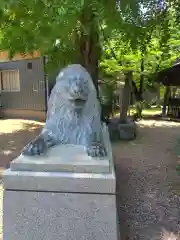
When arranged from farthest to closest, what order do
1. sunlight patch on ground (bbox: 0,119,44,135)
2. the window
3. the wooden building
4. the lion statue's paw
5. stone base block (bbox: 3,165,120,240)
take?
the window → the wooden building → sunlight patch on ground (bbox: 0,119,44,135) → the lion statue's paw → stone base block (bbox: 3,165,120,240)

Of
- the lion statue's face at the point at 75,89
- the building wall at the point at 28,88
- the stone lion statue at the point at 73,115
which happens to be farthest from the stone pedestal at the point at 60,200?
the building wall at the point at 28,88

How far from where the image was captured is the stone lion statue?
3.23 metres

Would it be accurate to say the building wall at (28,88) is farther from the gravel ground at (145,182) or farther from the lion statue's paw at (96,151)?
the lion statue's paw at (96,151)

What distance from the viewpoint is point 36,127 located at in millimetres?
11797

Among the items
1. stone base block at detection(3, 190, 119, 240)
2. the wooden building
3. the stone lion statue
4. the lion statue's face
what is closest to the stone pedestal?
stone base block at detection(3, 190, 119, 240)

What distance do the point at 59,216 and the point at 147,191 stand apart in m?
2.40

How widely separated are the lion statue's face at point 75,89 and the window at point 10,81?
12.5 metres

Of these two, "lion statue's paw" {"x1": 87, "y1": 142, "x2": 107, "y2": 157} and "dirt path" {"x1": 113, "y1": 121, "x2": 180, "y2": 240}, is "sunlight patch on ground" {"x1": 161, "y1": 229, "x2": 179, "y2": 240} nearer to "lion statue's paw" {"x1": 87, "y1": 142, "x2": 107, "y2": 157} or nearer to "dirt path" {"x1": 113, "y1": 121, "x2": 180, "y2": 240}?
"dirt path" {"x1": 113, "y1": 121, "x2": 180, "y2": 240}

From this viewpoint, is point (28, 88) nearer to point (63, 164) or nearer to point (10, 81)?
point (10, 81)

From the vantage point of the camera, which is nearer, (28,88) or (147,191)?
(147,191)

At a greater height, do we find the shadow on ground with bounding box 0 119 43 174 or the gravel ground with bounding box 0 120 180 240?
the gravel ground with bounding box 0 120 180 240

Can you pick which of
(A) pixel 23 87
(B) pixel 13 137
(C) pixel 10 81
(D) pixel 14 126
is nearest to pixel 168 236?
(B) pixel 13 137

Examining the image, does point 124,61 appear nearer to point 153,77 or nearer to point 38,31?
point 153,77

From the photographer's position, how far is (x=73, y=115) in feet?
11.0
